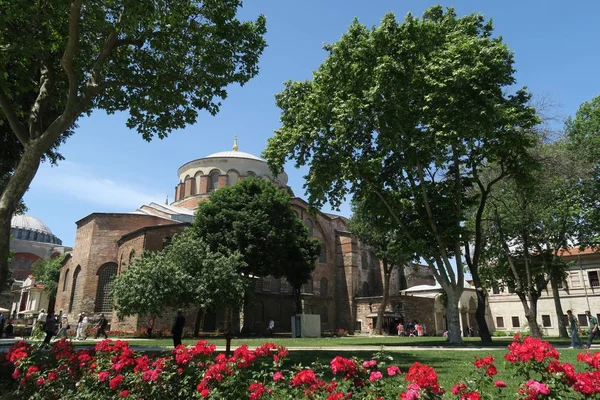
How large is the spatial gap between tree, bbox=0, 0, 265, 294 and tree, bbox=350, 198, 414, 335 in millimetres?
9606

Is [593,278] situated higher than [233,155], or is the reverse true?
[233,155]

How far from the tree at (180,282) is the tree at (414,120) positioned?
29.1ft

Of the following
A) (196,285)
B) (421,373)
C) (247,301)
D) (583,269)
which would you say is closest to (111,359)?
(421,373)

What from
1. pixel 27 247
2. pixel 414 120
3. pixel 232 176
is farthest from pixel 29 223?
pixel 414 120

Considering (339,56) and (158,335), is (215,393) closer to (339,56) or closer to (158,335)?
(339,56)

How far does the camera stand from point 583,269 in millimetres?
39125

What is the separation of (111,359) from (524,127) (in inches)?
584

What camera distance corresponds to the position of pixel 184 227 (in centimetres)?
3212

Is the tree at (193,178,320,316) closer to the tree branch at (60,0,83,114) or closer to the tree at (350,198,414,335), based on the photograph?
the tree at (350,198,414,335)

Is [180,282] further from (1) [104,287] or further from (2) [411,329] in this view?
(2) [411,329]

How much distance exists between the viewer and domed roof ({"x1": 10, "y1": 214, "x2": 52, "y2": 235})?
246ft

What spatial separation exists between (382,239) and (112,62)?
24790mm

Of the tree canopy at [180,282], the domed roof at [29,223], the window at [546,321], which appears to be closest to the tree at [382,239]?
the tree canopy at [180,282]

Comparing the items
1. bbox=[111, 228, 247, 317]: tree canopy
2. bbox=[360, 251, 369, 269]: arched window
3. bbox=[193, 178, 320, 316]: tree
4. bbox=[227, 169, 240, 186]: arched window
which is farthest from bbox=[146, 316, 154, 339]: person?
bbox=[360, 251, 369, 269]: arched window
